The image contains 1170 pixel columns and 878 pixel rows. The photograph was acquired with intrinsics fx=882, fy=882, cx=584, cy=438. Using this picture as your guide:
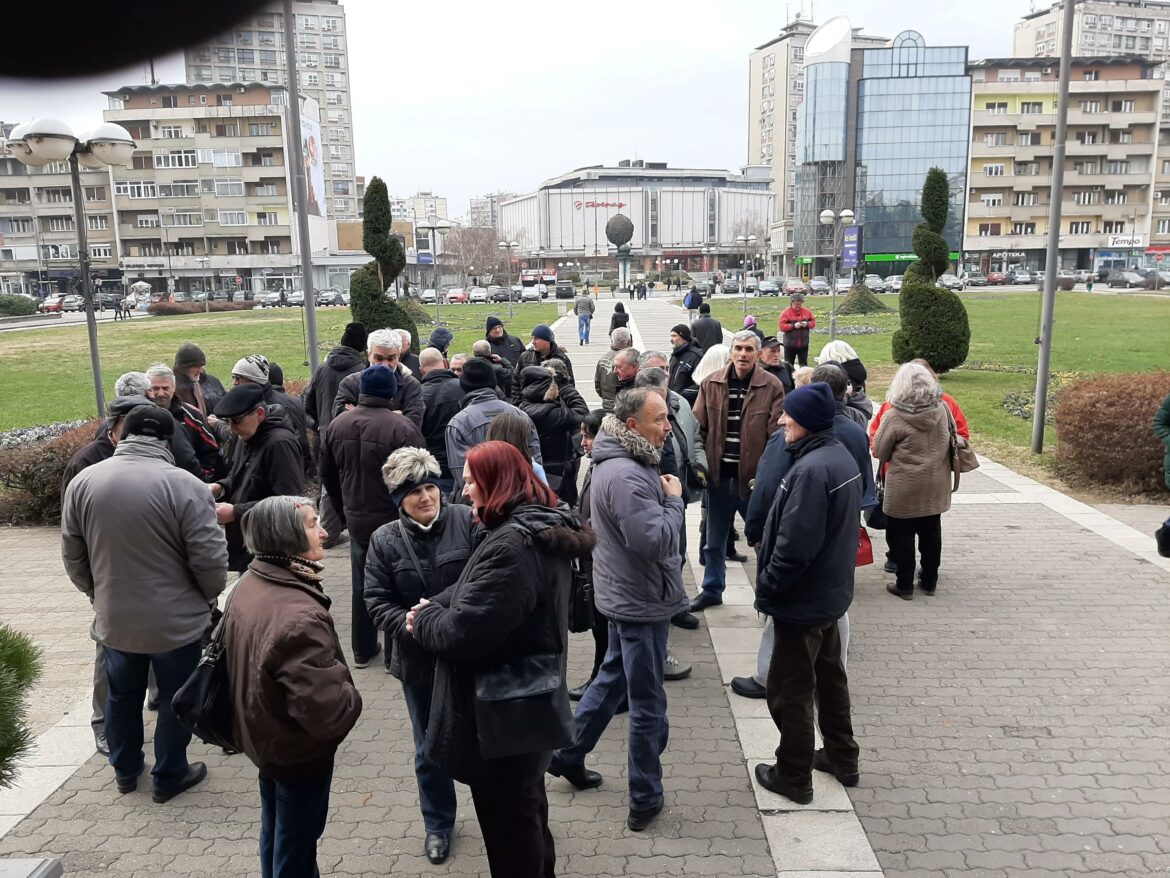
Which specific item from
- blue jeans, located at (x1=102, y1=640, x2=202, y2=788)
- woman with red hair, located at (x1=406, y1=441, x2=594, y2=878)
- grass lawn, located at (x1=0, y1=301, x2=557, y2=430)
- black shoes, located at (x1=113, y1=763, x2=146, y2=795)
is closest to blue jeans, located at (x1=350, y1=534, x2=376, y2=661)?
blue jeans, located at (x1=102, y1=640, x2=202, y2=788)

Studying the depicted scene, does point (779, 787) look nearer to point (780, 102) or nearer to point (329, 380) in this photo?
point (329, 380)

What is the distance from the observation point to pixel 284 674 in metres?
3.05

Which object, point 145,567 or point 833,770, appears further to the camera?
point 833,770

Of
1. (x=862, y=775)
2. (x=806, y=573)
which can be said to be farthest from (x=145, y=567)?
(x=862, y=775)

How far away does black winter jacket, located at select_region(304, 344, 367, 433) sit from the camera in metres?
8.20

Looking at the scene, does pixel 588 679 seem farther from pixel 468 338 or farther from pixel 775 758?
pixel 468 338

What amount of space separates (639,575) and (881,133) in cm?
10631

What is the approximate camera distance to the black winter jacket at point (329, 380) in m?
8.20

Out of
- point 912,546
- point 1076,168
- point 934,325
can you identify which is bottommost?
point 912,546

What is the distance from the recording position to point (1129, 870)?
149 inches

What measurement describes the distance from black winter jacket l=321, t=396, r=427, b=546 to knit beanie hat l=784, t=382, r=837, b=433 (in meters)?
2.54

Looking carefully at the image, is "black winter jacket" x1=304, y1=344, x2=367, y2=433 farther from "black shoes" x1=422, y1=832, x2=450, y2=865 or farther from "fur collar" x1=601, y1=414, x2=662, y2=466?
"black shoes" x1=422, y1=832, x2=450, y2=865

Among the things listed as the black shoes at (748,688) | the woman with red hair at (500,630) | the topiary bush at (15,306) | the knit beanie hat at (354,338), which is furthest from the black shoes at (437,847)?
the topiary bush at (15,306)

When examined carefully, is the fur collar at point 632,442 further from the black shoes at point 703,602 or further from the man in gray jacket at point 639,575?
the black shoes at point 703,602
